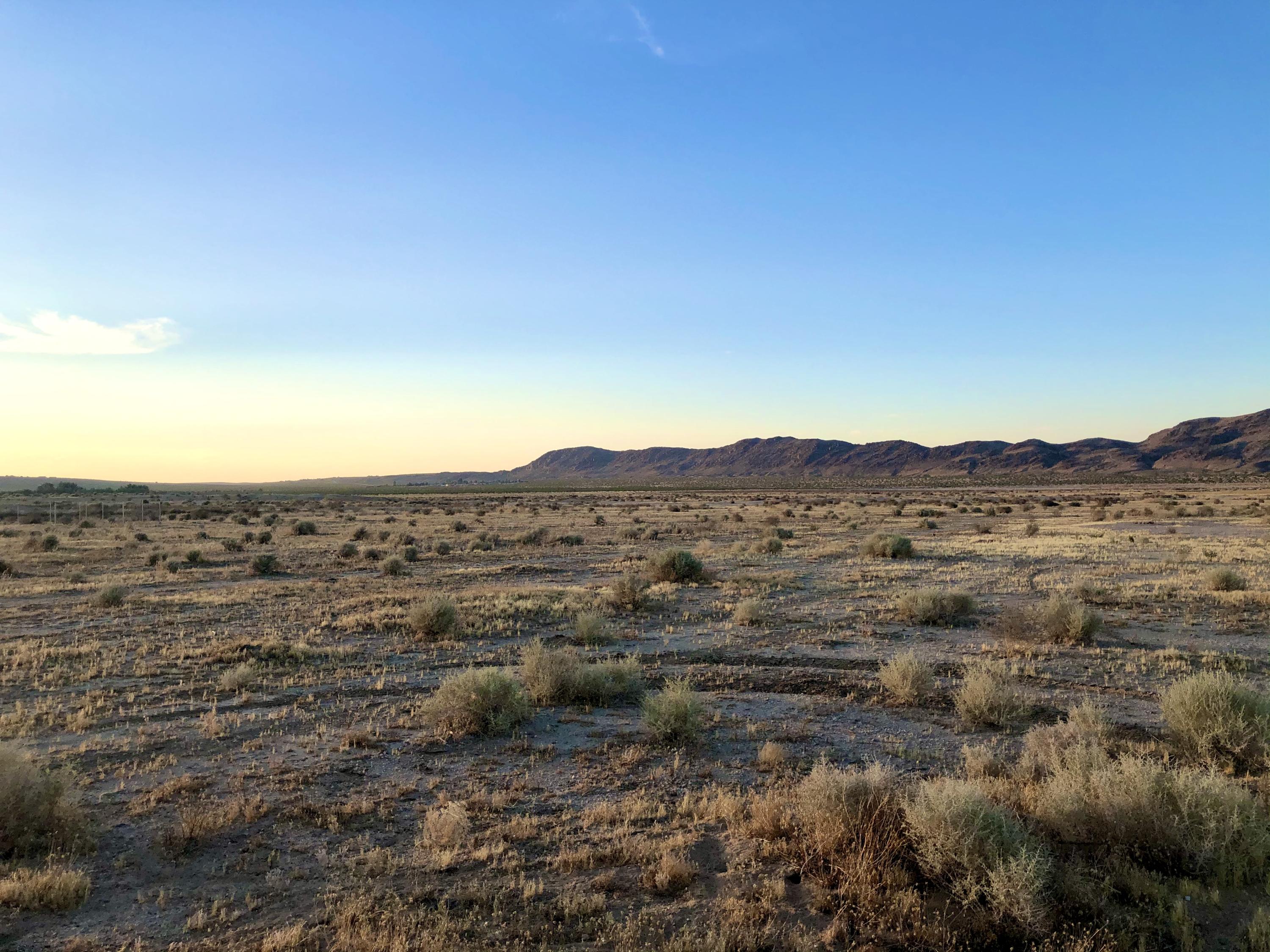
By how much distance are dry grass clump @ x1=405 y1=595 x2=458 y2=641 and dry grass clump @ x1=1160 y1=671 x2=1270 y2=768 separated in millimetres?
11534

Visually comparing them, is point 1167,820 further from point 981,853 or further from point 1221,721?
point 1221,721

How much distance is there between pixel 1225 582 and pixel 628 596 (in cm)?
1421

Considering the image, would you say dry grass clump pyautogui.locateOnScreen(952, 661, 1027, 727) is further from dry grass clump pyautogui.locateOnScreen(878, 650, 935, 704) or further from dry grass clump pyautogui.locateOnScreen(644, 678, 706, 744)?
dry grass clump pyautogui.locateOnScreen(644, 678, 706, 744)

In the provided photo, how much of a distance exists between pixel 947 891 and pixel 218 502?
9360 centimetres

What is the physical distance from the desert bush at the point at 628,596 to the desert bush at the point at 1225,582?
13.6 metres

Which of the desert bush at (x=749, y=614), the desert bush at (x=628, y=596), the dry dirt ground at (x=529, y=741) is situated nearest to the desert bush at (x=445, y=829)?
the dry dirt ground at (x=529, y=741)

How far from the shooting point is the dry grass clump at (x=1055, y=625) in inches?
511

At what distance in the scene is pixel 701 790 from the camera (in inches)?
280

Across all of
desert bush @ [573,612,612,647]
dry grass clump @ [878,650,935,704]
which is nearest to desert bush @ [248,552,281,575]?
desert bush @ [573,612,612,647]

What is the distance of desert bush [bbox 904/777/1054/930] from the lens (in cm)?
461

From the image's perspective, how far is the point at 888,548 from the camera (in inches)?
1053

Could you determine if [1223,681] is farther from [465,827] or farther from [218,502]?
[218,502]

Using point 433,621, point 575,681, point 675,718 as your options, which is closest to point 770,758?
point 675,718

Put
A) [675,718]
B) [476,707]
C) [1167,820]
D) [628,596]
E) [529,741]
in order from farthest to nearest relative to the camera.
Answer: [628,596]
[476,707]
[529,741]
[675,718]
[1167,820]
